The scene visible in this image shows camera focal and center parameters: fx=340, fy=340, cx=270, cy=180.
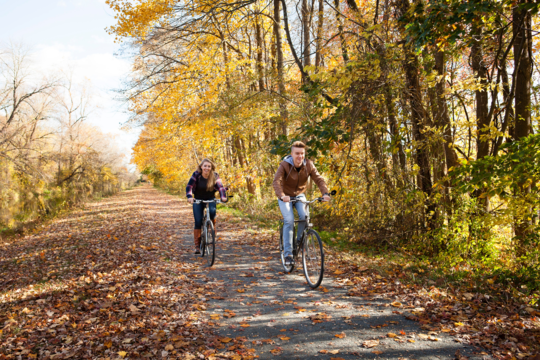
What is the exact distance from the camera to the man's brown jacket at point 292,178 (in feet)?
19.2

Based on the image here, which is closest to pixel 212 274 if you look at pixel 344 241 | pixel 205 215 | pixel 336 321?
pixel 205 215

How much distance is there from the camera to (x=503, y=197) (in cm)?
514

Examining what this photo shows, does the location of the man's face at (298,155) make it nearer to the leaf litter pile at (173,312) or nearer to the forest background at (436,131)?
the forest background at (436,131)

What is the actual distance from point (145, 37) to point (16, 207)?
15.6 metres

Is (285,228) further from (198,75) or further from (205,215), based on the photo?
(198,75)

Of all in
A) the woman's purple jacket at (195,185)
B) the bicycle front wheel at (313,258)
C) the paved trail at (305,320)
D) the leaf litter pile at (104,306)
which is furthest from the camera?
the woman's purple jacket at (195,185)

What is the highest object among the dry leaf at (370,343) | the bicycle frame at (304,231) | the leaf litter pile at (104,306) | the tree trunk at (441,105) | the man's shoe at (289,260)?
the tree trunk at (441,105)

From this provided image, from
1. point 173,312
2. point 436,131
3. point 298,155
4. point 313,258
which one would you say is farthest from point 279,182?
point 436,131

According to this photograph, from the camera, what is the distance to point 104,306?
16.5 feet

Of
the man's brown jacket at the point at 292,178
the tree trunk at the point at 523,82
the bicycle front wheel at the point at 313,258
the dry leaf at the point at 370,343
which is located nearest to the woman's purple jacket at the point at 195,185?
the man's brown jacket at the point at 292,178

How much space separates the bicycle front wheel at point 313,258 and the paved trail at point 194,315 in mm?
200

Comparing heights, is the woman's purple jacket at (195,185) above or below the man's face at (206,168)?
below

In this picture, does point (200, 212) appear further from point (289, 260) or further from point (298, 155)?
point (298, 155)

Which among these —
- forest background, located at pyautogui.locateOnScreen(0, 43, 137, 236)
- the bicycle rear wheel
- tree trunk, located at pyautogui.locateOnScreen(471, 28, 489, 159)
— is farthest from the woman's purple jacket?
forest background, located at pyautogui.locateOnScreen(0, 43, 137, 236)
